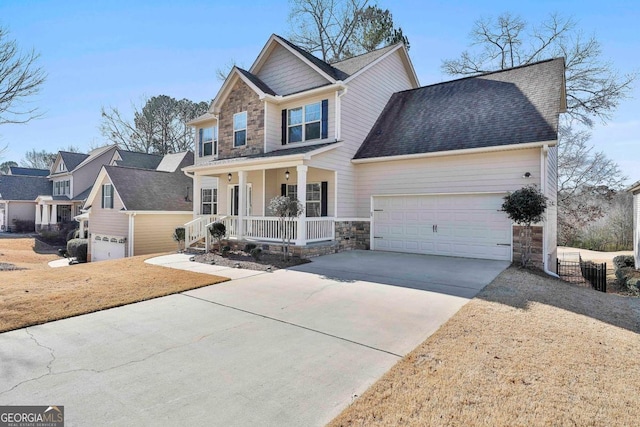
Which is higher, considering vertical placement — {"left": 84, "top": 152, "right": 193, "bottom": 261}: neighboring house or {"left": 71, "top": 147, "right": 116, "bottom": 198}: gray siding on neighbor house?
{"left": 71, "top": 147, "right": 116, "bottom": 198}: gray siding on neighbor house

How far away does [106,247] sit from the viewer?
18734 mm

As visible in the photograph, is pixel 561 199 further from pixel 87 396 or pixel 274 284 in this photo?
pixel 87 396

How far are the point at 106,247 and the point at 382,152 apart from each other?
53.3 ft

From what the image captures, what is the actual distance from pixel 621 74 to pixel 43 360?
25.7 metres

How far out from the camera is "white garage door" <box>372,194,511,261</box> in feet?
34.4

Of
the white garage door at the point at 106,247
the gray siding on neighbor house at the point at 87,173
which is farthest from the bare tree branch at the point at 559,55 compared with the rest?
the gray siding on neighbor house at the point at 87,173

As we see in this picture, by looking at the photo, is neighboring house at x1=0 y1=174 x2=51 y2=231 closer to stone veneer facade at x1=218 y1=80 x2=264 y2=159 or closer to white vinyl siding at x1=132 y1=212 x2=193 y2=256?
white vinyl siding at x1=132 y1=212 x2=193 y2=256

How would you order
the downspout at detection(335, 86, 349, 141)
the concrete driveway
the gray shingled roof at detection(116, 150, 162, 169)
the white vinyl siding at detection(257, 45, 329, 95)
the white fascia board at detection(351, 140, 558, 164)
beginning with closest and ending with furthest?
the concrete driveway
the white fascia board at detection(351, 140, 558, 164)
the downspout at detection(335, 86, 349, 141)
the white vinyl siding at detection(257, 45, 329, 95)
the gray shingled roof at detection(116, 150, 162, 169)

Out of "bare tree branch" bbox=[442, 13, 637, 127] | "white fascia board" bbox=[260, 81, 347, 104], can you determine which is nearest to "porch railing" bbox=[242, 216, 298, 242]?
"white fascia board" bbox=[260, 81, 347, 104]

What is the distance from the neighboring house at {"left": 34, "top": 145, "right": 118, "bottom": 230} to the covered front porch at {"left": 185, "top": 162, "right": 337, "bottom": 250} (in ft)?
72.0

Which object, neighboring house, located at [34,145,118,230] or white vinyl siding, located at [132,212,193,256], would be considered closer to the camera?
white vinyl siding, located at [132,212,193,256]

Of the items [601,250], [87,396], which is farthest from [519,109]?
[601,250]

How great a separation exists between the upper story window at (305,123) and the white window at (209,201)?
19.6 ft
